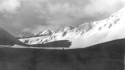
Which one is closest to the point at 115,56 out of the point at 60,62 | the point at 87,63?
the point at 87,63

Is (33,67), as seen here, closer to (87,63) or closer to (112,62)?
(87,63)

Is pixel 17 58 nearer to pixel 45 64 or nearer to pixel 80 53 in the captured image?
pixel 45 64

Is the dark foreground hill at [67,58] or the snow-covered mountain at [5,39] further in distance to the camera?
the snow-covered mountain at [5,39]

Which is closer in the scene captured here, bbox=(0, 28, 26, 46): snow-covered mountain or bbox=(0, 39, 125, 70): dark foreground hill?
bbox=(0, 39, 125, 70): dark foreground hill

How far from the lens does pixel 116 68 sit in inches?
508

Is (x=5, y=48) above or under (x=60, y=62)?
above

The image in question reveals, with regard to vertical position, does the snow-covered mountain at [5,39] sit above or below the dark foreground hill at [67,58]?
above

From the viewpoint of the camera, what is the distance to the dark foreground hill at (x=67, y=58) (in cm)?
1255

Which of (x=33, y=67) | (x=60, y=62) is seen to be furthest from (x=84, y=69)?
(x=33, y=67)

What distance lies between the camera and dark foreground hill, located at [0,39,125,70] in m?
12.5

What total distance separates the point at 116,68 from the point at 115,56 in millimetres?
789

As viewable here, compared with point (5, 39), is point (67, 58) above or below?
below

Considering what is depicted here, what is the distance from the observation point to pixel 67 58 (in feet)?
42.5

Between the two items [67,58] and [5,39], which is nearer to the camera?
[67,58]
